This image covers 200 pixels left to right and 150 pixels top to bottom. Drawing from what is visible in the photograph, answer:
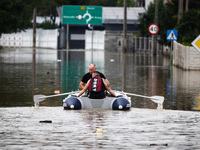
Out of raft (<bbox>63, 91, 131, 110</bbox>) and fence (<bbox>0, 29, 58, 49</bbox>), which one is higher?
fence (<bbox>0, 29, 58, 49</bbox>)

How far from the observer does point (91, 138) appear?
37.8 ft

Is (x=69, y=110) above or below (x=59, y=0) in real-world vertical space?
below

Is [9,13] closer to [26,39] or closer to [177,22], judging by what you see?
[177,22]

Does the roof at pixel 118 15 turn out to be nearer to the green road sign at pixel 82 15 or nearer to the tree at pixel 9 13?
the green road sign at pixel 82 15

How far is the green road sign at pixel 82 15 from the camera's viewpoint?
231 feet

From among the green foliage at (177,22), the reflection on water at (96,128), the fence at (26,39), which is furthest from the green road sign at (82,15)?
the reflection on water at (96,128)

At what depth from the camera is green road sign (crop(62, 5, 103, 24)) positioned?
70.4m

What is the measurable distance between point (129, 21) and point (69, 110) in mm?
59982

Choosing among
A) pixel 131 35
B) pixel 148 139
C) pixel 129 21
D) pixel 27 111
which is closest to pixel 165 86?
pixel 27 111

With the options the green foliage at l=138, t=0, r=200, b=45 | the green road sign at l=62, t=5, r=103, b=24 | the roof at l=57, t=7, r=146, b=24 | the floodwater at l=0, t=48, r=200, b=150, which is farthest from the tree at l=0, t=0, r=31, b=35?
the floodwater at l=0, t=48, r=200, b=150

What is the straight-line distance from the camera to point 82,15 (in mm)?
70625

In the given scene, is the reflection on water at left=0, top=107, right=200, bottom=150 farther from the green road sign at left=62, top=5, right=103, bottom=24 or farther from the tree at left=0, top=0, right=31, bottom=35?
the green road sign at left=62, top=5, right=103, bottom=24

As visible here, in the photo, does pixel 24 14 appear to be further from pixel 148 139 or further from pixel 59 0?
pixel 148 139

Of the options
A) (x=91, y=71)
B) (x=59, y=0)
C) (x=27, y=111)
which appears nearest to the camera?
(x=27, y=111)
